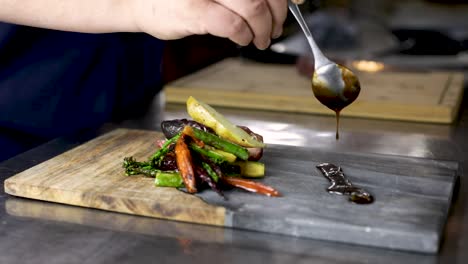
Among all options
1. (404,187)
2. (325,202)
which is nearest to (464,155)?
(404,187)

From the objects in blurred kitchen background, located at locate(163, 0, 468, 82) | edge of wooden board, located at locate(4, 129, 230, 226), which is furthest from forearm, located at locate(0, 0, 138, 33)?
blurred kitchen background, located at locate(163, 0, 468, 82)

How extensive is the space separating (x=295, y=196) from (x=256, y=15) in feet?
1.30

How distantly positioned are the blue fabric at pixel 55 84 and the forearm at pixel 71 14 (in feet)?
1.14

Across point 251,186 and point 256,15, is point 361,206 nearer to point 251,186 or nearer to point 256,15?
point 251,186

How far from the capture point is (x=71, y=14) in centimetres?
169

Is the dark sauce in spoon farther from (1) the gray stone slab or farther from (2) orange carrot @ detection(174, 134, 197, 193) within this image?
(2) orange carrot @ detection(174, 134, 197, 193)

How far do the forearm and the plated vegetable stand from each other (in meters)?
0.27

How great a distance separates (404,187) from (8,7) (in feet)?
3.24

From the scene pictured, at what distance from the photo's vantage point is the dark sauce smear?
52.6 inches

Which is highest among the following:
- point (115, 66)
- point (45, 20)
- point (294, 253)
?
point (45, 20)

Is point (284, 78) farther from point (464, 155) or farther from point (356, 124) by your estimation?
point (464, 155)

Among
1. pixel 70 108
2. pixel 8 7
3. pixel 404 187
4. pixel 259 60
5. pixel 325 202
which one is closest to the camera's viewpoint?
pixel 325 202

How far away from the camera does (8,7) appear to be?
170cm

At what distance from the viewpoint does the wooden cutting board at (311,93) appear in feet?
6.95
